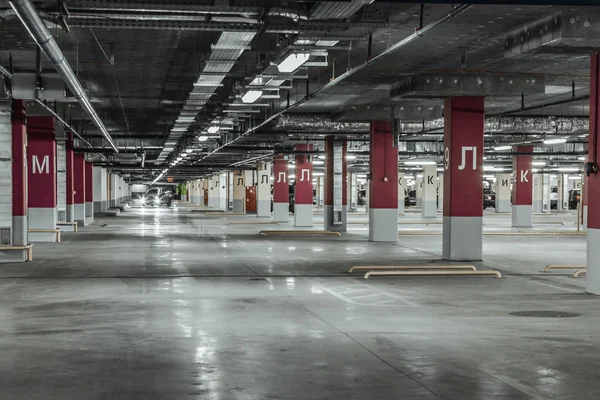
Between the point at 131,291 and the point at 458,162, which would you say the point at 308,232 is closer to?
the point at 458,162

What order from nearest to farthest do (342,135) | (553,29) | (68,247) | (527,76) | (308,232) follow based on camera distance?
(553,29), (527,76), (68,247), (308,232), (342,135)

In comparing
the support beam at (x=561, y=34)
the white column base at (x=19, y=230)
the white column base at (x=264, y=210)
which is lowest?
the white column base at (x=264, y=210)

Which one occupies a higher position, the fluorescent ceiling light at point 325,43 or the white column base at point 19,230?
the fluorescent ceiling light at point 325,43

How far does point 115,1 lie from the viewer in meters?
9.62

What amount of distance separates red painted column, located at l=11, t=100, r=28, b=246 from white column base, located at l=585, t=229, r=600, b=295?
1253 centimetres

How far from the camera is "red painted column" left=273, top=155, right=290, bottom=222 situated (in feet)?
139

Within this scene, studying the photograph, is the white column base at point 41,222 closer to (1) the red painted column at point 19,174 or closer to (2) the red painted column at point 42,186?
(2) the red painted column at point 42,186


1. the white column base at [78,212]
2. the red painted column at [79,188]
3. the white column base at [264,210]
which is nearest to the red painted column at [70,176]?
the red painted column at [79,188]

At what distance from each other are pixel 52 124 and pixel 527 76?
1487 centimetres

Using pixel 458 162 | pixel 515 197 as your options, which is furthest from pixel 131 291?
pixel 515 197

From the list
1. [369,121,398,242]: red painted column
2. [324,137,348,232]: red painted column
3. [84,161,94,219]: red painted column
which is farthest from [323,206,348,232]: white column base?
[84,161,94,219]: red painted column

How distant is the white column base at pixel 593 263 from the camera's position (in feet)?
42.1

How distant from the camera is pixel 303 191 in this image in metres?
37.8

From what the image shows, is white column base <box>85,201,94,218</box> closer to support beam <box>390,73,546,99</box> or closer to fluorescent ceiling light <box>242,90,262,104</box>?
fluorescent ceiling light <box>242,90,262,104</box>
